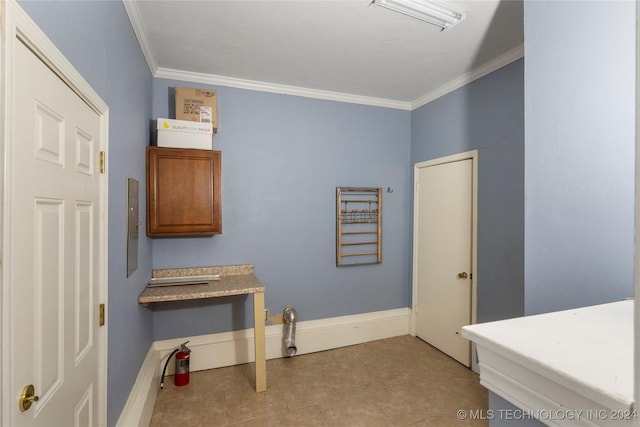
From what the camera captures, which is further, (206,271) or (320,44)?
(206,271)

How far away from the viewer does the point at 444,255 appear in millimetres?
3215

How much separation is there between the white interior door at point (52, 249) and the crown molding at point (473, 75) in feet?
9.65

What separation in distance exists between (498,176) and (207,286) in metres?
2.66

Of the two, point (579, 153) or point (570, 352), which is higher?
point (579, 153)

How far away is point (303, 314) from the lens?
328 centimetres

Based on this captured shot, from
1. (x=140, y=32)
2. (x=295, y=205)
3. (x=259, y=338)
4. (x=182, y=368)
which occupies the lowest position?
(x=182, y=368)

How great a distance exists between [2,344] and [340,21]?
2345mm

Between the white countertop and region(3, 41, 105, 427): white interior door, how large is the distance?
1.16 metres

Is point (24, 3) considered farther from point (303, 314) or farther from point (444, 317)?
point (444, 317)

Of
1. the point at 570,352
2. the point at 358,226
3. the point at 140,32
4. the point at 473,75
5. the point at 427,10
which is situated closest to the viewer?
the point at 570,352

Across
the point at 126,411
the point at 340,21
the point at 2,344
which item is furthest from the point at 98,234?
the point at 340,21

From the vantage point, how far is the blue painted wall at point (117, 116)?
1.10 m

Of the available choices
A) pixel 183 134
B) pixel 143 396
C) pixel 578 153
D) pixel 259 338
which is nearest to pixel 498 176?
pixel 578 153

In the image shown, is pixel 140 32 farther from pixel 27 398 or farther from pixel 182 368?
pixel 182 368
